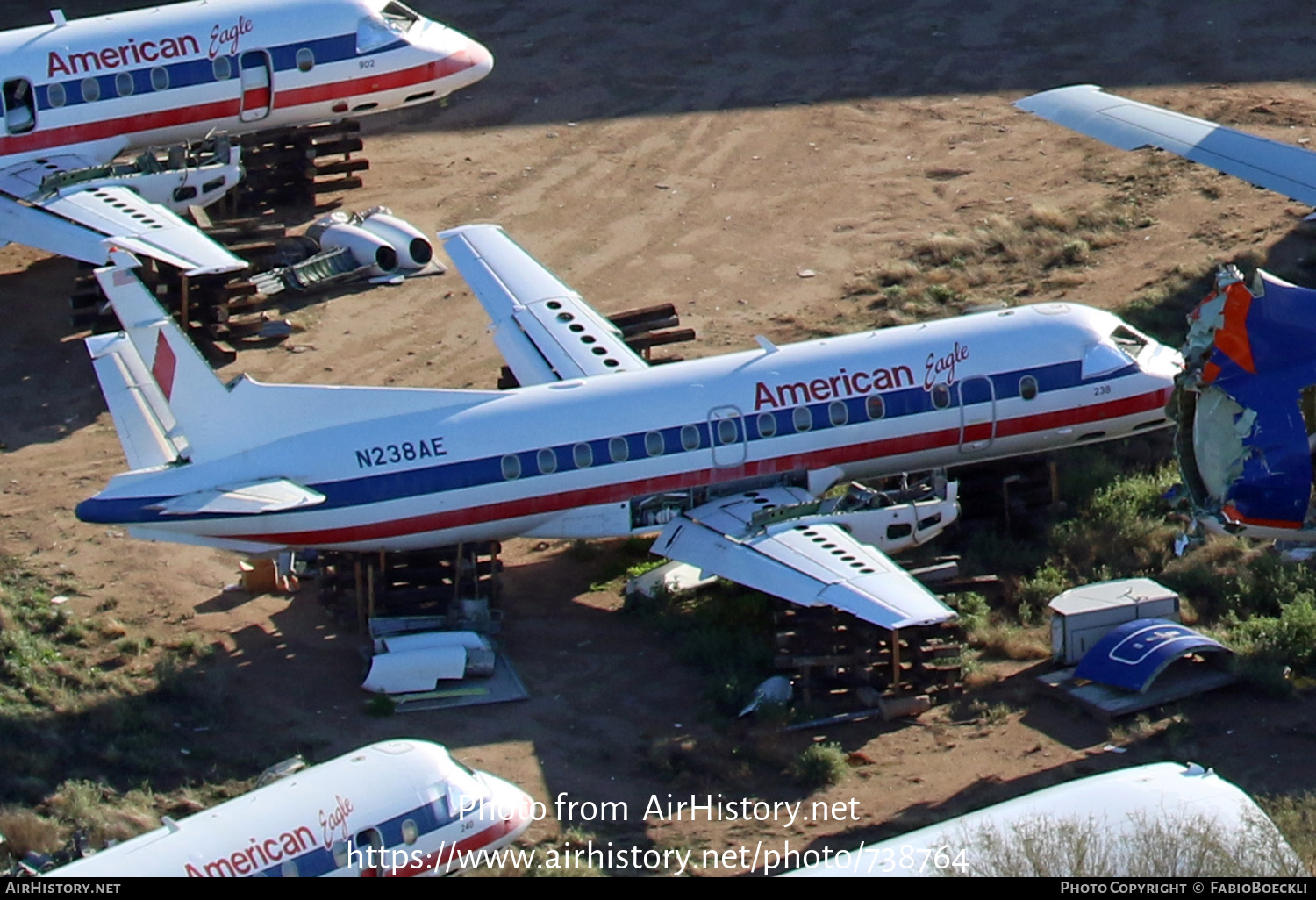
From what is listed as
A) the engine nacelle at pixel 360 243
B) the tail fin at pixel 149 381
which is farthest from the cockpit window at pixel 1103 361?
the engine nacelle at pixel 360 243

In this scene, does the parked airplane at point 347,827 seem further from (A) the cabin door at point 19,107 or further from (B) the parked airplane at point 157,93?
(A) the cabin door at point 19,107

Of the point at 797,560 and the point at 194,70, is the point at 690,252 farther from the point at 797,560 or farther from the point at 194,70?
the point at 797,560

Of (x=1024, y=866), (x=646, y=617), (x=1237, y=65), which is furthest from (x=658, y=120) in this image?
(x=1024, y=866)

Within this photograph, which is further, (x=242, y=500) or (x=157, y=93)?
(x=157, y=93)

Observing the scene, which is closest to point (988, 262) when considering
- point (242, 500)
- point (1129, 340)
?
point (1129, 340)

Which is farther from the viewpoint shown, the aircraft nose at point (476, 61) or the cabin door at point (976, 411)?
the aircraft nose at point (476, 61)

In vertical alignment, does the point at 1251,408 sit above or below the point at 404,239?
above

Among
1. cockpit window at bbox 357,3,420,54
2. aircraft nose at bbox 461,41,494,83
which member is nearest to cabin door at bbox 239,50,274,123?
cockpit window at bbox 357,3,420,54
